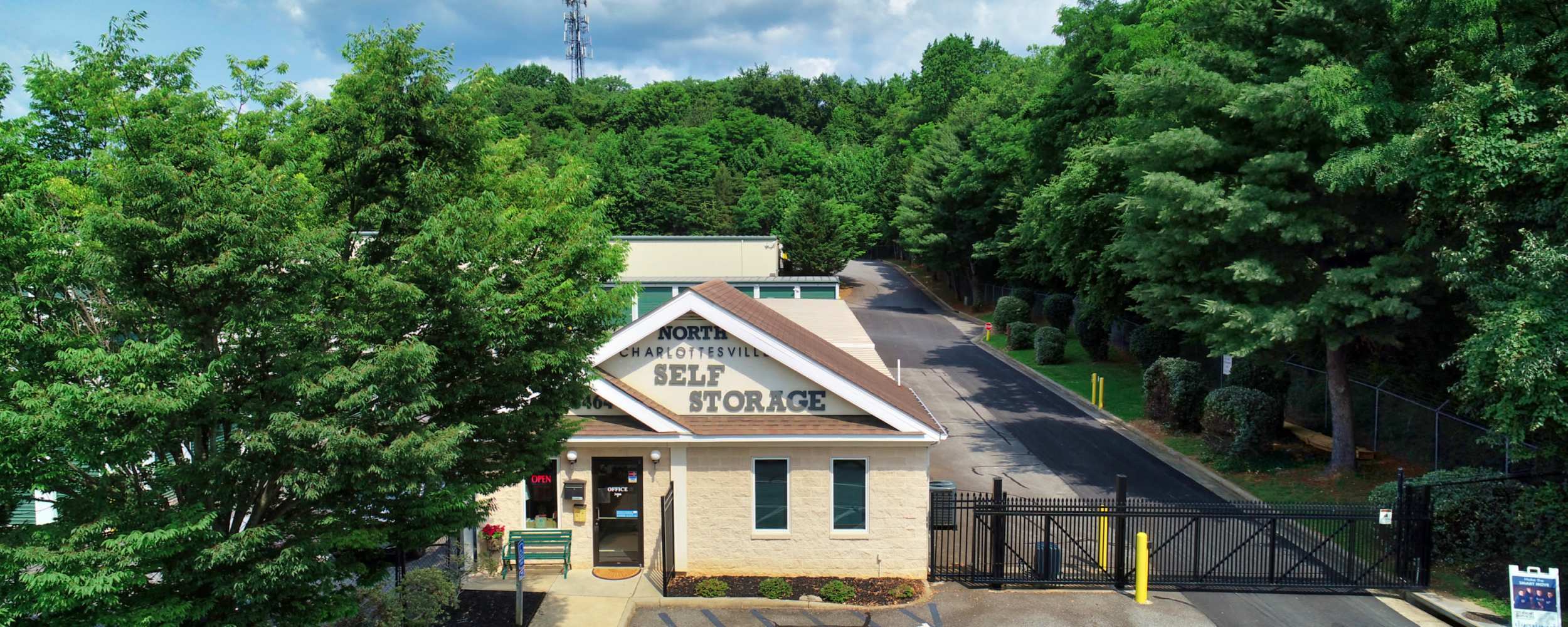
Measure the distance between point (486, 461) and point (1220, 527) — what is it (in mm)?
12497

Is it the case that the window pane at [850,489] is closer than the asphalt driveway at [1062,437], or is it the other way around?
the asphalt driveway at [1062,437]

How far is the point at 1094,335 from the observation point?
133 feet

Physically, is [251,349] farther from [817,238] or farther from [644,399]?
[817,238]

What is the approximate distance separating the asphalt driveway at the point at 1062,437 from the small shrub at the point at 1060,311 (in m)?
4.67

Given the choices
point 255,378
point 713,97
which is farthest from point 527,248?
point 713,97

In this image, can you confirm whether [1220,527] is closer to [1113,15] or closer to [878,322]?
[1113,15]

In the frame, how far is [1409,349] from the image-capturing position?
22.9m

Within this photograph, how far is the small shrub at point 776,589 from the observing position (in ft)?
49.8

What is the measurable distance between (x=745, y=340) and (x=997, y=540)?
5533mm

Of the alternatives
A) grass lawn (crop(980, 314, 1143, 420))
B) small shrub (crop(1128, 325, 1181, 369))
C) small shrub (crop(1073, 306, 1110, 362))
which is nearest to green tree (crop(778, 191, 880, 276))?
grass lawn (crop(980, 314, 1143, 420))

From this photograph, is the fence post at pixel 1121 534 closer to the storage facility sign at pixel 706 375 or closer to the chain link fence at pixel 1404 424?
the storage facility sign at pixel 706 375

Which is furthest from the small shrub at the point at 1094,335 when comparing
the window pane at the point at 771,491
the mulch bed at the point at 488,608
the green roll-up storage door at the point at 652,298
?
the mulch bed at the point at 488,608

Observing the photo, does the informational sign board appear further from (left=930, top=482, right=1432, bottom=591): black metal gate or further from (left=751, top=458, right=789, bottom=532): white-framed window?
(left=751, top=458, right=789, bottom=532): white-framed window

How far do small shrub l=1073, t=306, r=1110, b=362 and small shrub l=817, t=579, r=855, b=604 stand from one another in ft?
90.6
